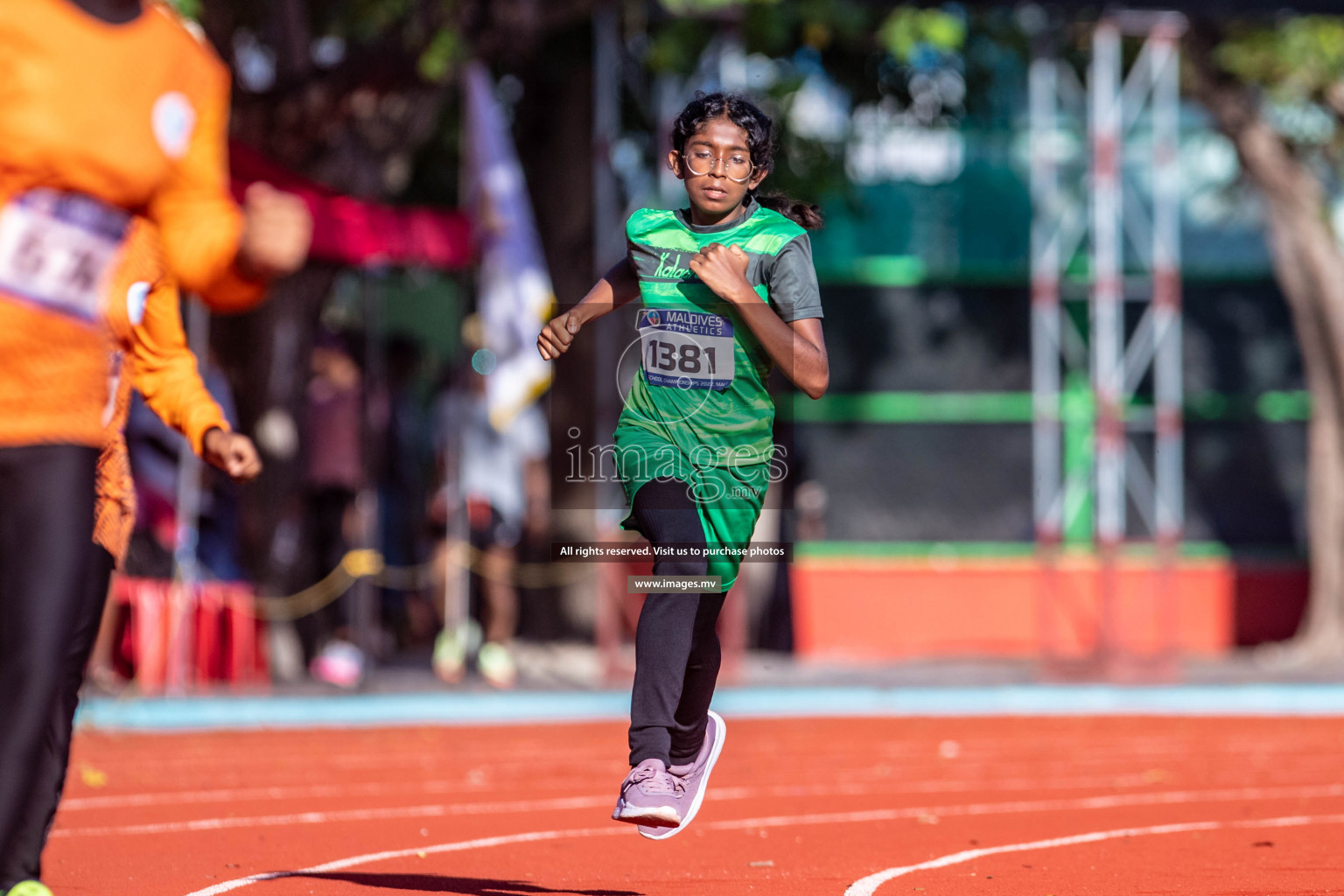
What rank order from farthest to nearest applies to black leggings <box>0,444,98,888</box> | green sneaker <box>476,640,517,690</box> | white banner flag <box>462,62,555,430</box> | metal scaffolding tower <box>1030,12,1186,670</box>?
metal scaffolding tower <box>1030,12,1186,670</box> < green sneaker <box>476,640,517,690</box> < white banner flag <box>462,62,555,430</box> < black leggings <box>0,444,98,888</box>

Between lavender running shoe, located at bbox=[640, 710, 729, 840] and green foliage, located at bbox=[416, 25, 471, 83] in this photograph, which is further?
green foliage, located at bbox=[416, 25, 471, 83]

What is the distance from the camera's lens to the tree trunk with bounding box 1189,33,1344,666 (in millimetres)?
16156

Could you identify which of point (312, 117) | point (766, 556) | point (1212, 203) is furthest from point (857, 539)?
point (312, 117)

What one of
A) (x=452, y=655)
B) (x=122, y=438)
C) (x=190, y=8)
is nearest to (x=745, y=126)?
(x=122, y=438)

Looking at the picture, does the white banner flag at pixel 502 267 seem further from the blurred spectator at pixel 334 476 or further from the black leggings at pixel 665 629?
the black leggings at pixel 665 629

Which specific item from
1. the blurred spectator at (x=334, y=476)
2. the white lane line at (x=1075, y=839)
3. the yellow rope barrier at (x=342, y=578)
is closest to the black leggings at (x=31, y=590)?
the white lane line at (x=1075, y=839)

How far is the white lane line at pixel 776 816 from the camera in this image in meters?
7.43

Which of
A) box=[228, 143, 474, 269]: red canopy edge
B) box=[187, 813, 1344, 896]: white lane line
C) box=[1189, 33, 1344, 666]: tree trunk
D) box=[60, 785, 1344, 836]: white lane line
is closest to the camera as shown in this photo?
box=[187, 813, 1344, 896]: white lane line

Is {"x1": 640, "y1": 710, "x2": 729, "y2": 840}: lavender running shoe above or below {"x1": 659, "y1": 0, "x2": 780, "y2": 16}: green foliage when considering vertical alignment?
below

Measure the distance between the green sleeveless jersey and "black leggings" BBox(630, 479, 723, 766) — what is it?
0.15 m

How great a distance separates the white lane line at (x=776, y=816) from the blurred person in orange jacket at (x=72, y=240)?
135 inches

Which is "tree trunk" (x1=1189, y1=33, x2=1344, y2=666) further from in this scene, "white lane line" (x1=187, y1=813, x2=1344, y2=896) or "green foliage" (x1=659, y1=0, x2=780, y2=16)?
"white lane line" (x1=187, y1=813, x2=1344, y2=896)

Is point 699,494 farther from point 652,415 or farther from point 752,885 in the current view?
point 752,885

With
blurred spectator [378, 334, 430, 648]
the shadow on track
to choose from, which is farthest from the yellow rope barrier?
the shadow on track
